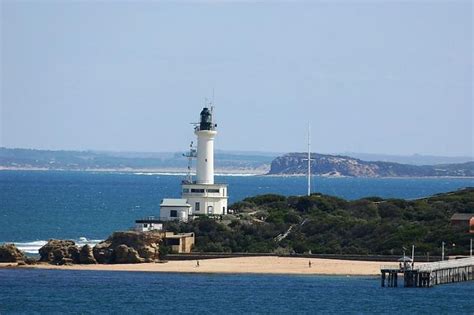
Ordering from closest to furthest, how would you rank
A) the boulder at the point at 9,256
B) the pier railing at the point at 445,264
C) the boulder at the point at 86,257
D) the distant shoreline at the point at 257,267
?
the pier railing at the point at 445,264
the distant shoreline at the point at 257,267
the boulder at the point at 86,257
the boulder at the point at 9,256

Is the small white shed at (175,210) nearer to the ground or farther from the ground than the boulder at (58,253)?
farther from the ground

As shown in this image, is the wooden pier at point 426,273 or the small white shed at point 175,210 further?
the small white shed at point 175,210

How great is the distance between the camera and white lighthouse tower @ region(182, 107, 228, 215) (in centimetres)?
7706

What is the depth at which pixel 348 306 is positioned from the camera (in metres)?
54.0

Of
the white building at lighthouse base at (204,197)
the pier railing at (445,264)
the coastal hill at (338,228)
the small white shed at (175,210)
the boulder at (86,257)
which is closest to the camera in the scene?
the pier railing at (445,264)

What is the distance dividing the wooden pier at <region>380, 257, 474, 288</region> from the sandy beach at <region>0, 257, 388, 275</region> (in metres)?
2.93

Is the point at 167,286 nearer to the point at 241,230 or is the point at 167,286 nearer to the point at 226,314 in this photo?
the point at 226,314

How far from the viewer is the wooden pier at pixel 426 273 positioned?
60.8 meters

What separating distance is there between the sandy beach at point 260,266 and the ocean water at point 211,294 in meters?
1.23

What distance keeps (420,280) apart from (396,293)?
2.75 metres

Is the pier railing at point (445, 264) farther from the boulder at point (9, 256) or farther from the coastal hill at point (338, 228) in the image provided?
the boulder at point (9, 256)

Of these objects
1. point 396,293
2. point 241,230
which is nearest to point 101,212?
point 241,230

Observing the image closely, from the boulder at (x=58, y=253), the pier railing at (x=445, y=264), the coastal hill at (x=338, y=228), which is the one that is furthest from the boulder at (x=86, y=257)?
the pier railing at (x=445, y=264)

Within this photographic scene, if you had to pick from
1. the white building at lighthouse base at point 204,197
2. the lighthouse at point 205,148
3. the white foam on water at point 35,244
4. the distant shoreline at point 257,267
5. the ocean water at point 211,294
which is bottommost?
the ocean water at point 211,294
